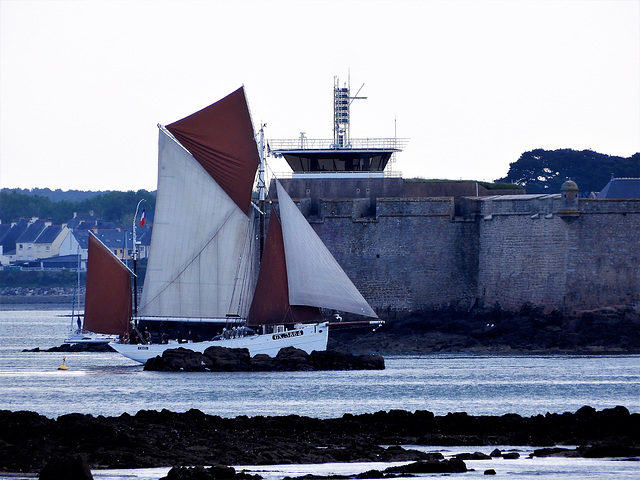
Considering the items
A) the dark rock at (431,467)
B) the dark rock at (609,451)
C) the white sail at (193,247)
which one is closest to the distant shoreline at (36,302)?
the white sail at (193,247)

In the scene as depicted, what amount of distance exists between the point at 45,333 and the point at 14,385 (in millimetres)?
35193

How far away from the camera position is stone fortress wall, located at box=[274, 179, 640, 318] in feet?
171

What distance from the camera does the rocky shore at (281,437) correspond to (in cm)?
2445

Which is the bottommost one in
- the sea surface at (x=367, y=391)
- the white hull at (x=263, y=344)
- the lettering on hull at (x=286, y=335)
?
the sea surface at (x=367, y=391)

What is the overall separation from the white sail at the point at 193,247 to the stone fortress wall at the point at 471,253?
24.2 ft

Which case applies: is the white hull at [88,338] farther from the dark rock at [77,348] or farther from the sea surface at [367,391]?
the sea surface at [367,391]

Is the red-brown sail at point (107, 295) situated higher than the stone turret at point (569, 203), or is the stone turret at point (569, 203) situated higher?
the stone turret at point (569, 203)

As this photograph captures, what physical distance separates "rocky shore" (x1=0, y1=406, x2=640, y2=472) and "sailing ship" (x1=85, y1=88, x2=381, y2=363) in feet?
61.9

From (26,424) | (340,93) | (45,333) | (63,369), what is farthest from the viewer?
(45,333)

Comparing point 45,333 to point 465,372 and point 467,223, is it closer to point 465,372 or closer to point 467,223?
point 467,223

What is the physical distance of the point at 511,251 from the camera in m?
54.1

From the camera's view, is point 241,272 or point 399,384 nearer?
point 399,384

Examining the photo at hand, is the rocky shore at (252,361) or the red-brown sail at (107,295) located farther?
the red-brown sail at (107,295)

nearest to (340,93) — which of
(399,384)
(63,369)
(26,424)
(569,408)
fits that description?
(63,369)
